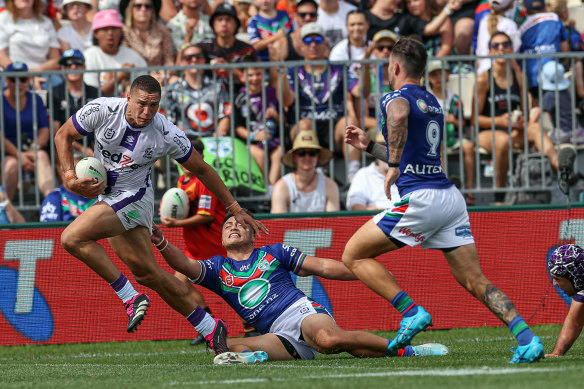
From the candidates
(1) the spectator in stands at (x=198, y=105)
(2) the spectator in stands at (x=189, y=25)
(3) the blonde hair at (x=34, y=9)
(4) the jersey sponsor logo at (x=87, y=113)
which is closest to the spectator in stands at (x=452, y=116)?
(1) the spectator in stands at (x=198, y=105)

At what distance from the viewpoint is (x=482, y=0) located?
14.2m

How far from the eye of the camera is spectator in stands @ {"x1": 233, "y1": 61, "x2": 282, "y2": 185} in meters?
12.2

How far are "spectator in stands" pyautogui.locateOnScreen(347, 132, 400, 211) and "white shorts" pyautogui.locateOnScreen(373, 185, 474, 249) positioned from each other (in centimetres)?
455

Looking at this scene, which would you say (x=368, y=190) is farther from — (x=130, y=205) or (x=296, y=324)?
(x=130, y=205)

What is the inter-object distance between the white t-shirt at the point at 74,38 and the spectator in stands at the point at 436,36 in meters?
4.67

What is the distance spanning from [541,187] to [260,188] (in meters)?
3.48

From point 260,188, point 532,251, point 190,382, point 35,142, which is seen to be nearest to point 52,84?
point 35,142

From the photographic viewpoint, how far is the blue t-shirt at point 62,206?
38.0 ft

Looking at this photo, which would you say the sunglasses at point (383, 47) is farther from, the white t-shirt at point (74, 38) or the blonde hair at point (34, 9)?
the blonde hair at point (34, 9)

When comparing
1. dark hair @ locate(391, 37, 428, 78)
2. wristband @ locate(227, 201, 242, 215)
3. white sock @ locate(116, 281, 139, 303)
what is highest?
dark hair @ locate(391, 37, 428, 78)

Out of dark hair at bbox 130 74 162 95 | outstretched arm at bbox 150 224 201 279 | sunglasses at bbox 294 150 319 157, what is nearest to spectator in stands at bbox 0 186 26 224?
sunglasses at bbox 294 150 319 157

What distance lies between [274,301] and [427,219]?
1.88 m

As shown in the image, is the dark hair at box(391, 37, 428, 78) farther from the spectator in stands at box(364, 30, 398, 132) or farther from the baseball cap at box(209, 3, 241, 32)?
the baseball cap at box(209, 3, 241, 32)

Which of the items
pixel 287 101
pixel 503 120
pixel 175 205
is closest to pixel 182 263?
pixel 175 205
